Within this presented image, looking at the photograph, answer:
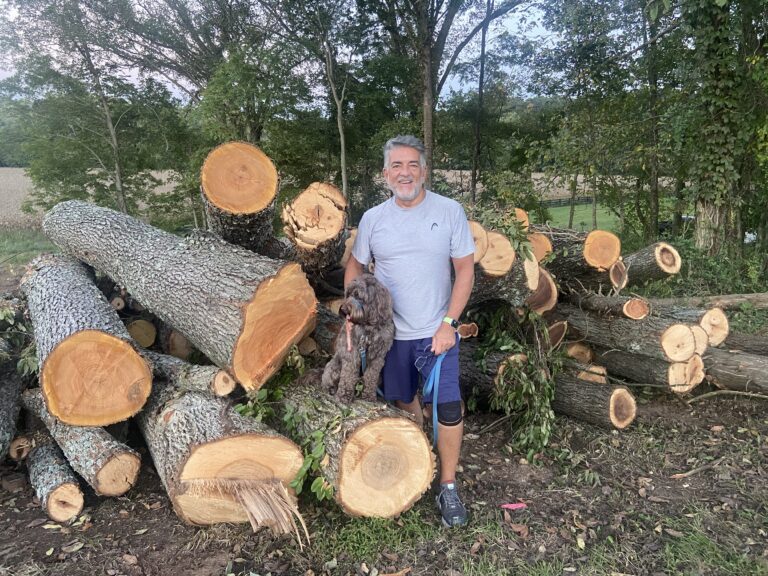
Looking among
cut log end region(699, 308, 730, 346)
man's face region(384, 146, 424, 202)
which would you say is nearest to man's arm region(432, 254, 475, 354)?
man's face region(384, 146, 424, 202)

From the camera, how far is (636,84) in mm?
9266

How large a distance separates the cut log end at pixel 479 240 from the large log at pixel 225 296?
3.78ft

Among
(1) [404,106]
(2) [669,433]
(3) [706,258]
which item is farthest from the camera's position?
(1) [404,106]

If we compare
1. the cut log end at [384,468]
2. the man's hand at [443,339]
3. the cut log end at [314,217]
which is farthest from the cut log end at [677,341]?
the cut log end at [314,217]

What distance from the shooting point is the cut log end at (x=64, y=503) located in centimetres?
285

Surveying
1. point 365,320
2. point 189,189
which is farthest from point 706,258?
point 189,189

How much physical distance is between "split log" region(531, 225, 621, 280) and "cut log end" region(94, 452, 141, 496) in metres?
3.39

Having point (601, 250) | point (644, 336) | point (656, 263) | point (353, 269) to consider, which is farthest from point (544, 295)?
point (353, 269)

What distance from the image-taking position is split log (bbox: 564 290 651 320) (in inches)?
162

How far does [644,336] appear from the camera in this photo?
13.3 ft

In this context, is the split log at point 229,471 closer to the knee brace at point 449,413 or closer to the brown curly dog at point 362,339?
the brown curly dog at point 362,339

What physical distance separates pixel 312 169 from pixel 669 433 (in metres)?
10.7

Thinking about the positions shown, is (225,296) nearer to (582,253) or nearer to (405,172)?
(405,172)

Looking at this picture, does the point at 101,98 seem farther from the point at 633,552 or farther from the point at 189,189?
the point at 633,552
